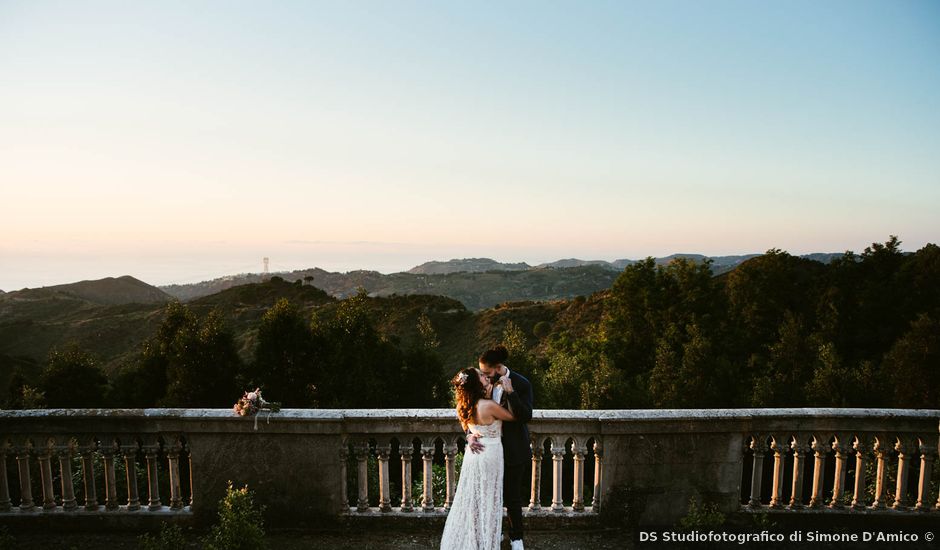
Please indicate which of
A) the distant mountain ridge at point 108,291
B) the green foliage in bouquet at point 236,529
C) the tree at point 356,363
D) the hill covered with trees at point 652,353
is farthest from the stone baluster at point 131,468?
the distant mountain ridge at point 108,291

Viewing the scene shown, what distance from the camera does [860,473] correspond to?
5.09m

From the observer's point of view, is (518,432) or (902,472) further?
(902,472)

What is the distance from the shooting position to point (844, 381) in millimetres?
20469

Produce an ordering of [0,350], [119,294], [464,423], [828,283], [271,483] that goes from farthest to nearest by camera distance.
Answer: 1. [119,294]
2. [0,350]
3. [828,283]
4. [271,483]
5. [464,423]

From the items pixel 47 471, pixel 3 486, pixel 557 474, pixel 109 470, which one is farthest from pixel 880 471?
pixel 3 486

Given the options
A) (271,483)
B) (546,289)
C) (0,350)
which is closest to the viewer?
(271,483)

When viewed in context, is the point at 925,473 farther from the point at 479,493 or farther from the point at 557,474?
the point at 479,493

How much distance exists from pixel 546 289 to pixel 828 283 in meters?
83.0

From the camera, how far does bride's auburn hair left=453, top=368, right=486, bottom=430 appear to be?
421 cm

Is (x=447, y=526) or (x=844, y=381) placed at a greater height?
(x=447, y=526)

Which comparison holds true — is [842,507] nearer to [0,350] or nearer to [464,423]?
[464,423]

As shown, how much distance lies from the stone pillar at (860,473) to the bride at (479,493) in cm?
340

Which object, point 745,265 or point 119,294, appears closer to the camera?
point 745,265

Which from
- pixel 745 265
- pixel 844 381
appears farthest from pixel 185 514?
pixel 745 265
